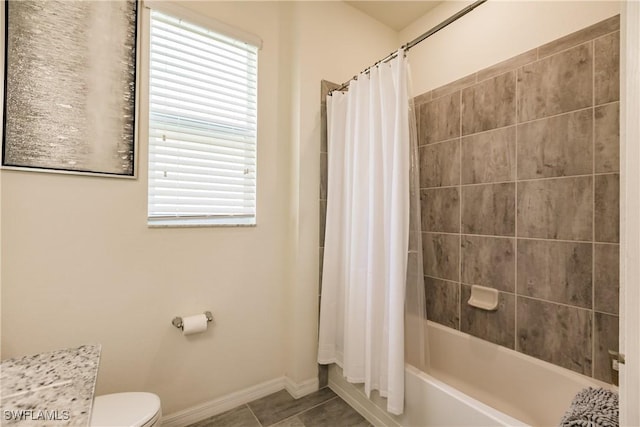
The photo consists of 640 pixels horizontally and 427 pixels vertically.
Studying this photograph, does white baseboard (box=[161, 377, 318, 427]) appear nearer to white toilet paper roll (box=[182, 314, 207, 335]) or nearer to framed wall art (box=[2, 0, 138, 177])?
white toilet paper roll (box=[182, 314, 207, 335])

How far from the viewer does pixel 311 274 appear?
1970 millimetres

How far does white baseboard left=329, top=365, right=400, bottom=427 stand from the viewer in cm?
161

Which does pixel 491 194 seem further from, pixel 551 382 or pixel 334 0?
pixel 334 0

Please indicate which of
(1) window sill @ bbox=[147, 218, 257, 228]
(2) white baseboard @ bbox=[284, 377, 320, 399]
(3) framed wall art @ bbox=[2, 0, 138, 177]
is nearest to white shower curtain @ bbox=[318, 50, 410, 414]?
(2) white baseboard @ bbox=[284, 377, 320, 399]

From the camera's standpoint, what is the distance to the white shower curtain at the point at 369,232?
4.70 feet

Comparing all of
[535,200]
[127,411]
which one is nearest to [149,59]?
[127,411]

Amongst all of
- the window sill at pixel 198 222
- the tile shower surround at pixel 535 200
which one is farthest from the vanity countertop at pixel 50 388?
the tile shower surround at pixel 535 200

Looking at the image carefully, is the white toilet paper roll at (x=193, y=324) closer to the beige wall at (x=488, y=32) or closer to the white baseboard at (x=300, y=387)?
the white baseboard at (x=300, y=387)

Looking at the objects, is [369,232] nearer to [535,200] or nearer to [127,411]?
[535,200]

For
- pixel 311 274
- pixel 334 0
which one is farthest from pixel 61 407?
pixel 334 0

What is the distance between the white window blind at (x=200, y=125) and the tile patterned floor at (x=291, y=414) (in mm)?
1160

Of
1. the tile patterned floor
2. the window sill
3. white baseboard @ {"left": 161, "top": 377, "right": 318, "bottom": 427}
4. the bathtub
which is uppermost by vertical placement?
the window sill

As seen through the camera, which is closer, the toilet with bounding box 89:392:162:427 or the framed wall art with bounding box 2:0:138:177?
the toilet with bounding box 89:392:162:427

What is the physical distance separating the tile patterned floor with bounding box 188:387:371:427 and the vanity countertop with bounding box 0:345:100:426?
948mm
